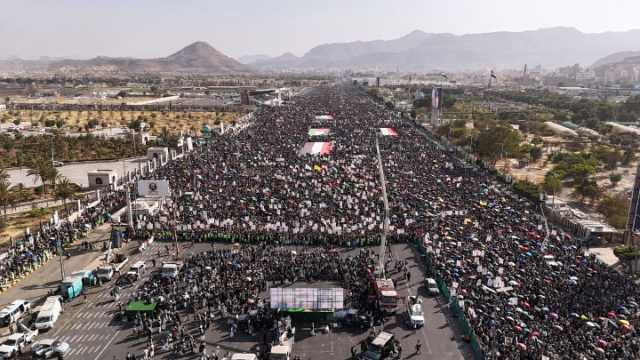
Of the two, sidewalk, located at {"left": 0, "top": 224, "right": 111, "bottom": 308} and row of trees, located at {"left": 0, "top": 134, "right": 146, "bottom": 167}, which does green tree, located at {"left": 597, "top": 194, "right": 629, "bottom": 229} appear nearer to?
sidewalk, located at {"left": 0, "top": 224, "right": 111, "bottom": 308}

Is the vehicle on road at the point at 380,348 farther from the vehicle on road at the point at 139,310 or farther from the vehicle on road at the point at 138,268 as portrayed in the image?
the vehicle on road at the point at 138,268

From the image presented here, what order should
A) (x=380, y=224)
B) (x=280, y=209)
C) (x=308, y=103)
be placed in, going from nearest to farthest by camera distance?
(x=380, y=224), (x=280, y=209), (x=308, y=103)

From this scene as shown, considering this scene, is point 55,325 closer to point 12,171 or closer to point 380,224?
point 380,224

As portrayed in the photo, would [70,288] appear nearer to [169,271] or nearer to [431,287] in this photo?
[169,271]

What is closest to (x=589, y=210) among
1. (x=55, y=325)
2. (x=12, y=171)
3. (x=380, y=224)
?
(x=380, y=224)

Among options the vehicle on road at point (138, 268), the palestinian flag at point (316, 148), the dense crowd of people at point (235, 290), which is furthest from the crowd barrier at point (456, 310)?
the palestinian flag at point (316, 148)

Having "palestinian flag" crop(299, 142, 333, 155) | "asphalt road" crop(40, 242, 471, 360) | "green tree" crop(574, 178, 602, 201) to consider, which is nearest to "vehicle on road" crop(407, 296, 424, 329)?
"asphalt road" crop(40, 242, 471, 360)
